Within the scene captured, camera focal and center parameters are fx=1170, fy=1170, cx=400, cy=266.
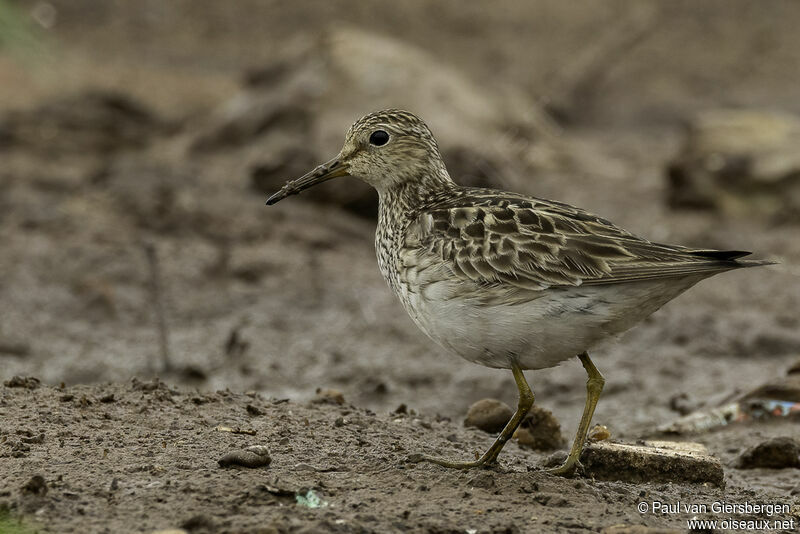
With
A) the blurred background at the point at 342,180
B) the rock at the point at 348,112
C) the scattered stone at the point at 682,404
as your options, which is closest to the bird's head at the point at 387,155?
the blurred background at the point at 342,180

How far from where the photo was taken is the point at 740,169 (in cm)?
1249

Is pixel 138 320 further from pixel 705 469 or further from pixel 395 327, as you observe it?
pixel 705 469

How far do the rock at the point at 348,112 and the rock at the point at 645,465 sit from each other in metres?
6.35

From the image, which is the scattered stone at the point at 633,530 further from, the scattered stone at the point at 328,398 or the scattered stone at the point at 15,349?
the scattered stone at the point at 15,349

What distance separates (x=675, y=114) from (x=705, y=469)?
1230 centimetres

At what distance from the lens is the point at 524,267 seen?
5223 mm

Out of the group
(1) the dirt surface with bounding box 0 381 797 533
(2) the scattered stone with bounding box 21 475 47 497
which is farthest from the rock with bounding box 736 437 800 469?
(2) the scattered stone with bounding box 21 475 47 497

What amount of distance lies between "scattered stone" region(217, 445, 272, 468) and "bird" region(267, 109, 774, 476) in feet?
2.36

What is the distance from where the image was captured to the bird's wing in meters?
5.09

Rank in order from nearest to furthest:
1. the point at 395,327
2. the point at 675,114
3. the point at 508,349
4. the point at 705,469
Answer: the point at 508,349, the point at 705,469, the point at 395,327, the point at 675,114

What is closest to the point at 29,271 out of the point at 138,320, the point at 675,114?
the point at 138,320

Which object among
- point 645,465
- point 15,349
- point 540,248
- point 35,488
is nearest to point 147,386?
point 35,488

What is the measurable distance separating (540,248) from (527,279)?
0.18 meters

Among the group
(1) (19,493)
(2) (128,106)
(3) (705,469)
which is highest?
(2) (128,106)
